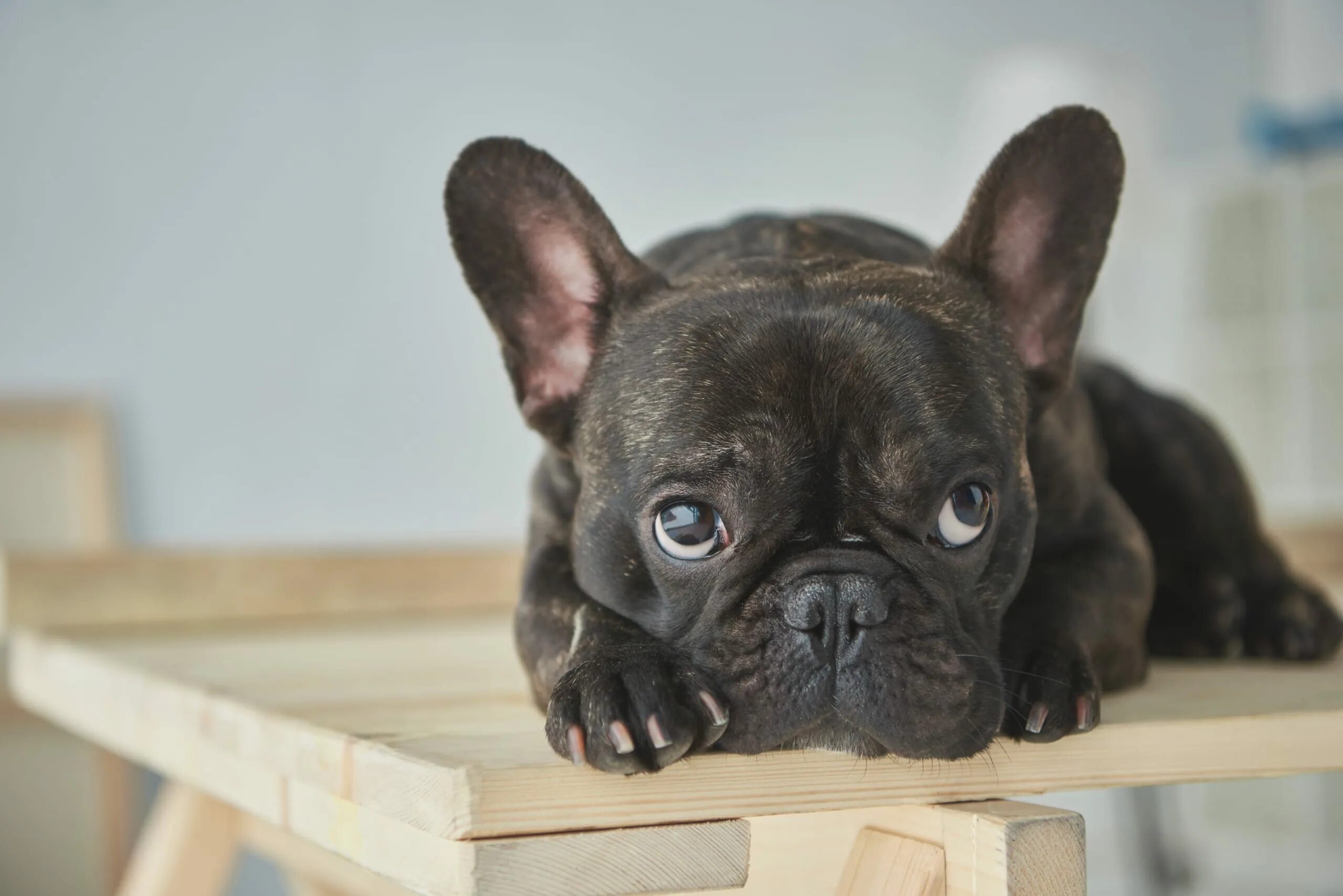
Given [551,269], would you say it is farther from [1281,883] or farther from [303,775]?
[1281,883]

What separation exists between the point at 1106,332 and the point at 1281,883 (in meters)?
2.06

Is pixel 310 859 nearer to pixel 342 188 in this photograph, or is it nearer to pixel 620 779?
pixel 620 779

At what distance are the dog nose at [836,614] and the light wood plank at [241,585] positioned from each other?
160cm

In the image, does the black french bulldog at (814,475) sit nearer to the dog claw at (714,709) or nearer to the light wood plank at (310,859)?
the dog claw at (714,709)

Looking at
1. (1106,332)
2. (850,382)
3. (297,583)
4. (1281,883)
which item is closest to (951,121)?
(1106,332)

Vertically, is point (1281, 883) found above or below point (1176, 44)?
below

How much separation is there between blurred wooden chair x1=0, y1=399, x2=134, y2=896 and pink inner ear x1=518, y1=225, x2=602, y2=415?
3006mm

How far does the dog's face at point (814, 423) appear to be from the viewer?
1.02 m

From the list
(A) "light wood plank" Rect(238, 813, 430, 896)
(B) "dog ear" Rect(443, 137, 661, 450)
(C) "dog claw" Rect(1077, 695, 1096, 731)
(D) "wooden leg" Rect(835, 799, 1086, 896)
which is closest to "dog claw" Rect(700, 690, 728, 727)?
(D) "wooden leg" Rect(835, 799, 1086, 896)

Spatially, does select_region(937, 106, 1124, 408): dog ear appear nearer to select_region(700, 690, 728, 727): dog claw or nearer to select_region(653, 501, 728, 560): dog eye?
select_region(653, 501, 728, 560): dog eye

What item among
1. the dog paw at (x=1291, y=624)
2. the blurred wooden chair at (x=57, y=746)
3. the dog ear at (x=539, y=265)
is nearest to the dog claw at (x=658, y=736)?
the dog ear at (x=539, y=265)

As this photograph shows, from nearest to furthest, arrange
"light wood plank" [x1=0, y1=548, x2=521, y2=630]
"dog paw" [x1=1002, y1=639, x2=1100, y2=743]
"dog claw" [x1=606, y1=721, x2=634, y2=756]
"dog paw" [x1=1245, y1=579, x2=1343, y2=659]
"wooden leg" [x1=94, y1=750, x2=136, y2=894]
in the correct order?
"dog claw" [x1=606, y1=721, x2=634, y2=756]
"dog paw" [x1=1002, y1=639, x2=1100, y2=743]
"dog paw" [x1=1245, y1=579, x2=1343, y2=659]
"light wood plank" [x1=0, y1=548, x2=521, y2=630]
"wooden leg" [x1=94, y1=750, x2=136, y2=894]

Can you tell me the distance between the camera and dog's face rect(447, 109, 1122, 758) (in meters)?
1.02

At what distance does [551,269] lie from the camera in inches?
52.2
